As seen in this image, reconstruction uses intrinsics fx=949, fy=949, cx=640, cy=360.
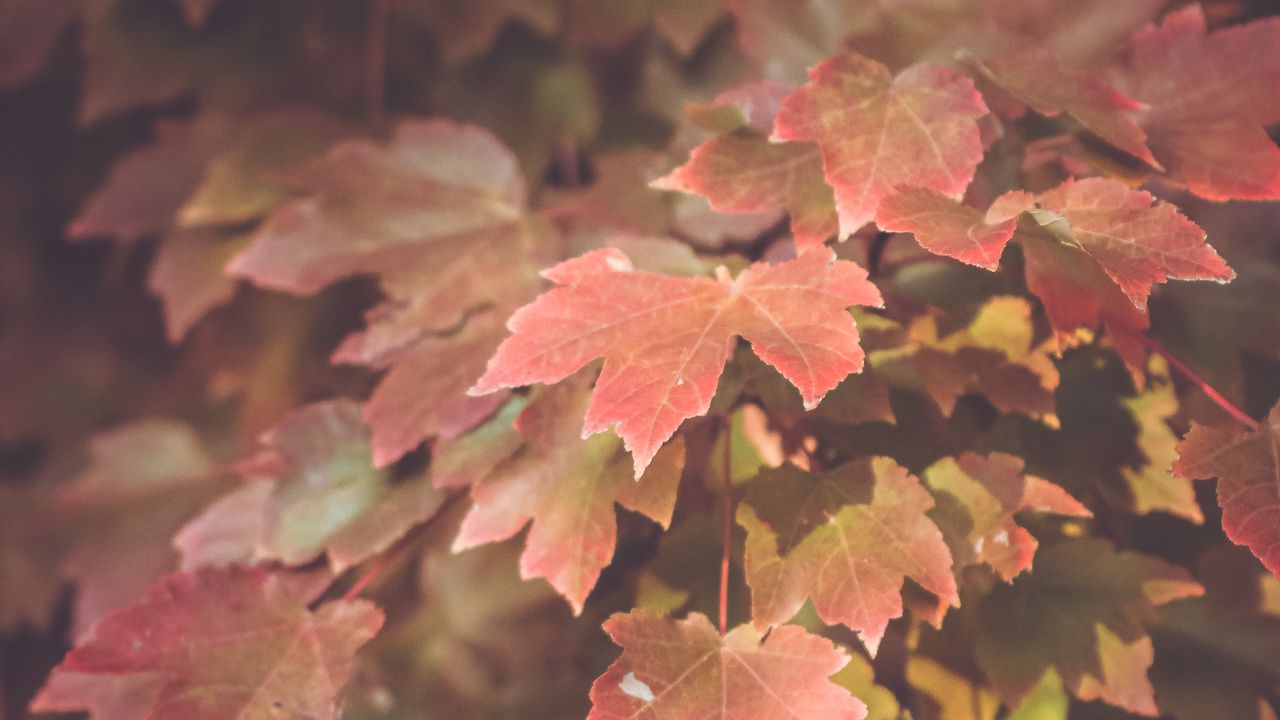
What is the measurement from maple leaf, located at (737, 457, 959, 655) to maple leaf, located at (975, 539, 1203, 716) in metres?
0.08

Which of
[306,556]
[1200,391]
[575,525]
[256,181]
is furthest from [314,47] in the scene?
[1200,391]

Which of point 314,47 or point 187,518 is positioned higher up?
point 314,47

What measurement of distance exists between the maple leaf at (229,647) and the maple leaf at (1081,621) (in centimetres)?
35

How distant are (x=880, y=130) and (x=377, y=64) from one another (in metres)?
0.64

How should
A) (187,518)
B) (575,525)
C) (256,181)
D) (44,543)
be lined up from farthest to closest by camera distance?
(44,543) → (187,518) → (256,181) → (575,525)

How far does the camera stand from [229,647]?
547 millimetres

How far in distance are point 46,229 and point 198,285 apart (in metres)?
0.58

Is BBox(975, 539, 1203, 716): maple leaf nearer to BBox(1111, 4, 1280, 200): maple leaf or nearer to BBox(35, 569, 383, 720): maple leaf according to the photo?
BBox(1111, 4, 1280, 200): maple leaf

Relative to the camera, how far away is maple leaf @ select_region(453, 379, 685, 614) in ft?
1.64

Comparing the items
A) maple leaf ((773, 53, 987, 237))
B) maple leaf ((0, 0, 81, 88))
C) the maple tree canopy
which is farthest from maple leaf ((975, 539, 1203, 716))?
maple leaf ((0, 0, 81, 88))

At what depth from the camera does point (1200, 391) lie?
0.58 metres

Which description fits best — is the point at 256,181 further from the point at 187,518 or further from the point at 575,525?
the point at 575,525

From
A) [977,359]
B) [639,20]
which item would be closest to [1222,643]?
[977,359]

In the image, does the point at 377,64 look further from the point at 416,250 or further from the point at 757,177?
the point at 757,177
